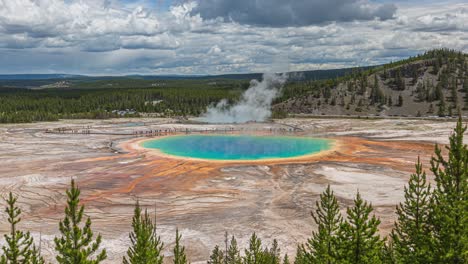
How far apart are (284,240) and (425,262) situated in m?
12.8

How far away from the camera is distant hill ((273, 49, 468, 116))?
12031 cm

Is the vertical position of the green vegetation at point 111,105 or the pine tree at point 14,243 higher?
the green vegetation at point 111,105

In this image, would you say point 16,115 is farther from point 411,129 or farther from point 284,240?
point 284,240

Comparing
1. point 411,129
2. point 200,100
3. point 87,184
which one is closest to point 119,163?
point 87,184

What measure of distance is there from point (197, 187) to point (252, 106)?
290 feet

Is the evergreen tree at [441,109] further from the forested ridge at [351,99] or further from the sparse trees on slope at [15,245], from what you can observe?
the sparse trees on slope at [15,245]

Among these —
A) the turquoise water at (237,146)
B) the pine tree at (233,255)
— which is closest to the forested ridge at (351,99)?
the turquoise water at (237,146)

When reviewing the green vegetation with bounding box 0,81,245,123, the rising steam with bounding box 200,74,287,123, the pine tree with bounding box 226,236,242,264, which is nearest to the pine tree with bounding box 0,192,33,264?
the pine tree with bounding box 226,236,242,264

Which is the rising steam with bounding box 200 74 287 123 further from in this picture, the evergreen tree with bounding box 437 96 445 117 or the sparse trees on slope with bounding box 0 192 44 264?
the sparse trees on slope with bounding box 0 192 44 264

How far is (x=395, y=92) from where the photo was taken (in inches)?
5236

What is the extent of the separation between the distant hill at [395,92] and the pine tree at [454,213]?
10699 cm

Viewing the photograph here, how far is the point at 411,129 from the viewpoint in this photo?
81.0 meters

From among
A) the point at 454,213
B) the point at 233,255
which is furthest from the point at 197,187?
the point at 454,213

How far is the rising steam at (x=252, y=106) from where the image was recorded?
11444cm
